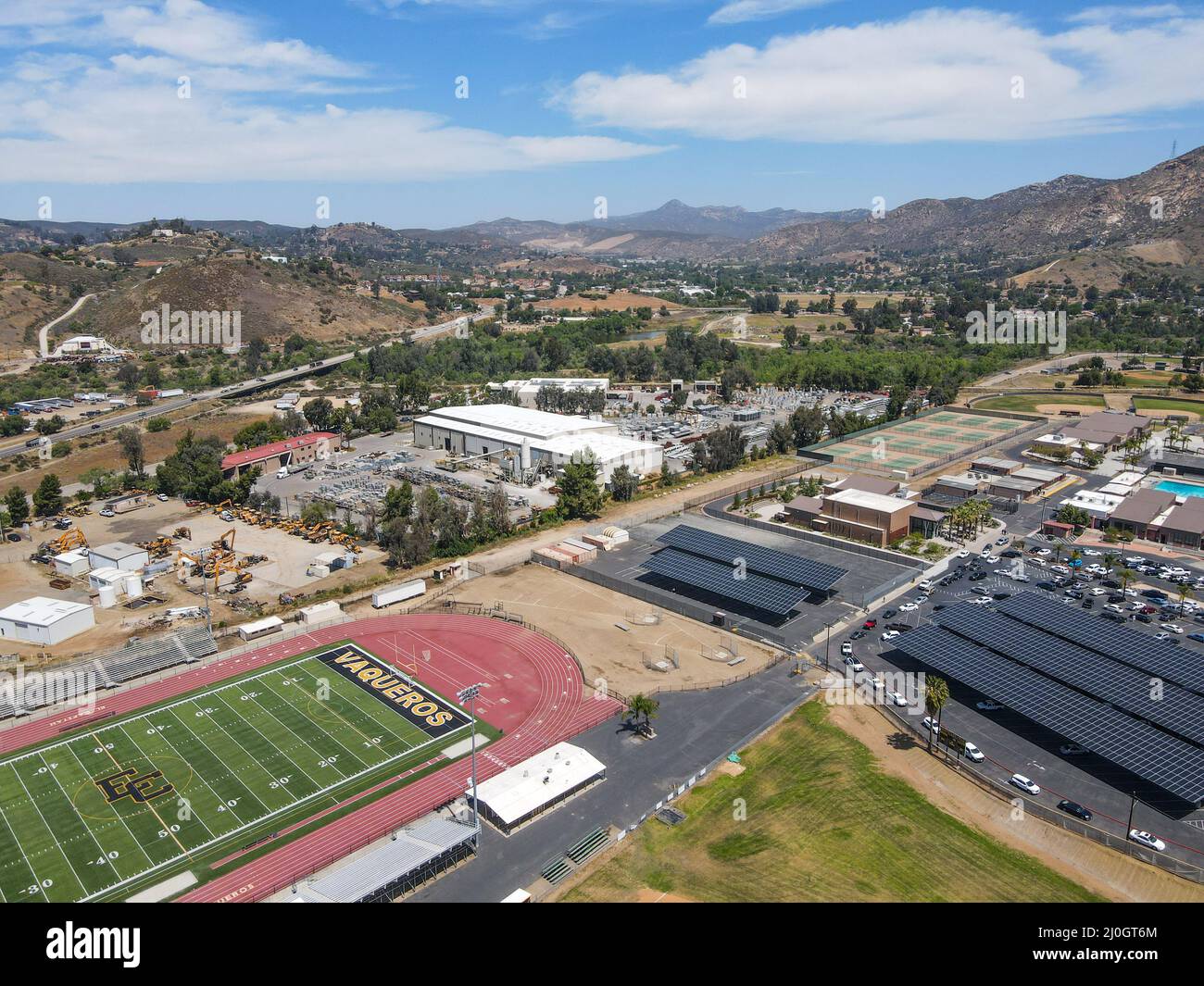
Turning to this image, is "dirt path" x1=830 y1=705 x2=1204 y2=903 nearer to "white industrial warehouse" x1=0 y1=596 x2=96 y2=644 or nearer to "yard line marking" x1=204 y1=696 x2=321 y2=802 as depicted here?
"yard line marking" x1=204 y1=696 x2=321 y2=802

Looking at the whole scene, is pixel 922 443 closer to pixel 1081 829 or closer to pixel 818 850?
pixel 1081 829

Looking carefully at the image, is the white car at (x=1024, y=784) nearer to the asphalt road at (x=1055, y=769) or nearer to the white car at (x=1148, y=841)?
the asphalt road at (x=1055, y=769)

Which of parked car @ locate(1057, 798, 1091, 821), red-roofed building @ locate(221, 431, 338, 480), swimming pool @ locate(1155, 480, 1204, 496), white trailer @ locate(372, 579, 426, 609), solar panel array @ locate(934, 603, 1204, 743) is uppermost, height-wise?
red-roofed building @ locate(221, 431, 338, 480)

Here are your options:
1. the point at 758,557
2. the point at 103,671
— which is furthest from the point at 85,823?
the point at 758,557

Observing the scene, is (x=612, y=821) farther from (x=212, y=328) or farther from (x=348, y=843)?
(x=212, y=328)

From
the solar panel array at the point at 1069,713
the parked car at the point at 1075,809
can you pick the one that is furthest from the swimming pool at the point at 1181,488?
the parked car at the point at 1075,809

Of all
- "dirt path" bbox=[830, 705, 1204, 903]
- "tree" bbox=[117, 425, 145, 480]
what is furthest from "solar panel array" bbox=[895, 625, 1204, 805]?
"tree" bbox=[117, 425, 145, 480]
